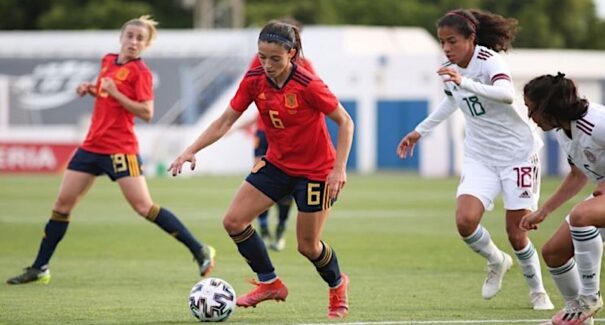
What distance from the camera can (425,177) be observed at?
3672 cm

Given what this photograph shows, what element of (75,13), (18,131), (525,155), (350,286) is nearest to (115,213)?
(350,286)

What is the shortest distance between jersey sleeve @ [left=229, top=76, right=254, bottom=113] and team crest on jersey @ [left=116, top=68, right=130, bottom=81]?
298cm

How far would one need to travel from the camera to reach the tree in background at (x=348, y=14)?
65.1 metres

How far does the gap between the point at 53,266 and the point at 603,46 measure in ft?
215

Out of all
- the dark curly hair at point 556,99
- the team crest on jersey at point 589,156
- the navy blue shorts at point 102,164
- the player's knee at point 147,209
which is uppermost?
the dark curly hair at point 556,99

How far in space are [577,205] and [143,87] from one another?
198 inches

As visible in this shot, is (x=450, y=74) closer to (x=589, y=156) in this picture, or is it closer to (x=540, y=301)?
(x=589, y=156)

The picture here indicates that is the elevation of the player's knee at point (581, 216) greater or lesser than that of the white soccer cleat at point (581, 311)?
greater

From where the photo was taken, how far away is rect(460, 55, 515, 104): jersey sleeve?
31.0 feet

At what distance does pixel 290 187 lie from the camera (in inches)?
377

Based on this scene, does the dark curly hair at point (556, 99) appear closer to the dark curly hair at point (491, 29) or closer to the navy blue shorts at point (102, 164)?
the dark curly hair at point (491, 29)

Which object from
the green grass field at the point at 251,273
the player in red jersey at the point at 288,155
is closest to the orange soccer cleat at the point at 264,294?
the player in red jersey at the point at 288,155

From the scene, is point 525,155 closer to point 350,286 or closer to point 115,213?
point 350,286

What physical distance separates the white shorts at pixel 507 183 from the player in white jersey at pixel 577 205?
138cm
